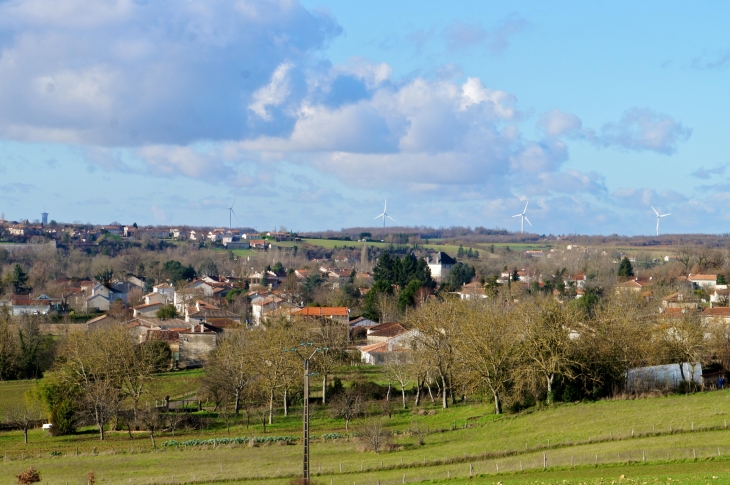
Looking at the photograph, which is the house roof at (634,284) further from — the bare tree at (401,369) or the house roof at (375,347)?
the bare tree at (401,369)

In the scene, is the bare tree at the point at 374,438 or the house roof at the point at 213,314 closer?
the bare tree at the point at 374,438

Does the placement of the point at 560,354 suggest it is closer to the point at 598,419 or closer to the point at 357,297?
the point at 598,419

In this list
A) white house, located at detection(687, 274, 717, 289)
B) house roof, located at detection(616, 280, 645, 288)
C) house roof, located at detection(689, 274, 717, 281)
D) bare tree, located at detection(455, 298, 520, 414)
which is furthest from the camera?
house roof, located at detection(689, 274, 717, 281)

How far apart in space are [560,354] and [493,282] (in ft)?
181

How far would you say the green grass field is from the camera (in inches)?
1099

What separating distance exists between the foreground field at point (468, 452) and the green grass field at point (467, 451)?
0.04 m

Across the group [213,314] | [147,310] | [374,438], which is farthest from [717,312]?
[147,310]

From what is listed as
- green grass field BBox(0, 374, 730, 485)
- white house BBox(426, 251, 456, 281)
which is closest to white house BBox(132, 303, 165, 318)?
green grass field BBox(0, 374, 730, 485)

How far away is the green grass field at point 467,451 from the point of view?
91.6 feet

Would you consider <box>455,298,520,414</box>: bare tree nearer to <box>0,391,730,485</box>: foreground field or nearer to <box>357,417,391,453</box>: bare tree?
<box>0,391,730,485</box>: foreground field

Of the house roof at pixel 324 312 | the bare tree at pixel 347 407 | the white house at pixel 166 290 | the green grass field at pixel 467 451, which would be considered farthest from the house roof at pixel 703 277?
the bare tree at pixel 347 407

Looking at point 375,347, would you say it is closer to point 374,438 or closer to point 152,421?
point 152,421

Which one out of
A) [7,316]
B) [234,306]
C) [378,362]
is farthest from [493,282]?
[7,316]

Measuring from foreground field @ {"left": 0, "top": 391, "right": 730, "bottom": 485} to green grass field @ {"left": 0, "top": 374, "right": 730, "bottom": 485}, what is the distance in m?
0.04
